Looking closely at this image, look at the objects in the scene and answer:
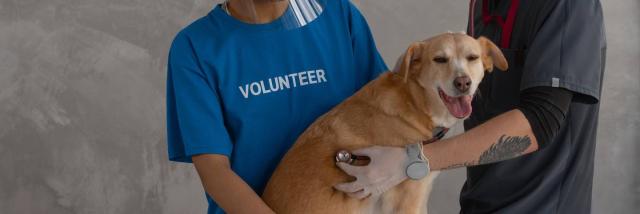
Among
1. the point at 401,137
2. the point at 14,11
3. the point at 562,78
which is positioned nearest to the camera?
the point at 562,78

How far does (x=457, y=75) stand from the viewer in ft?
5.24

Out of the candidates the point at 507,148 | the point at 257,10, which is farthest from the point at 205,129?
the point at 507,148

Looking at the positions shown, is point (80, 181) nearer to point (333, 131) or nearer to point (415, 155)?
point (333, 131)

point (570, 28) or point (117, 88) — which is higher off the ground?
point (570, 28)

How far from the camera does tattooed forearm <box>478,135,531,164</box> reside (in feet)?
5.02

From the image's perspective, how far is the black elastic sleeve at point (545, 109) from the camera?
1.53 m

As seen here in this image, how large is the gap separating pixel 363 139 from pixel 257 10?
0.40 meters

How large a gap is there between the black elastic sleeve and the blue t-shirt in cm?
47

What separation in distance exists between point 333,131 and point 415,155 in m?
0.29

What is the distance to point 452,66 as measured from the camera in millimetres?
1628

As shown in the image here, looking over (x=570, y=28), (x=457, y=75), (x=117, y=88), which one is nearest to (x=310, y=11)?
(x=457, y=75)

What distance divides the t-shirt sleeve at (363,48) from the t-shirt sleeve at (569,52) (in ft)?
1.38

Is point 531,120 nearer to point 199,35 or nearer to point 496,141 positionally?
point 496,141

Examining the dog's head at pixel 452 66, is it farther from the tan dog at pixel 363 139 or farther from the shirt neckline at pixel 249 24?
the shirt neckline at pixel 249 24
